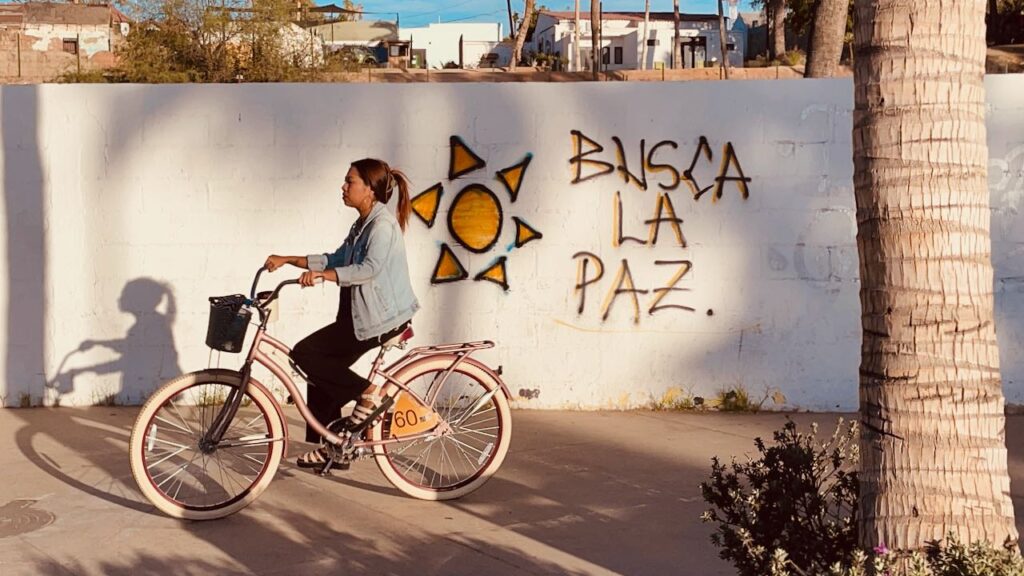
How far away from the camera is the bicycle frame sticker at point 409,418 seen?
6.07 meters

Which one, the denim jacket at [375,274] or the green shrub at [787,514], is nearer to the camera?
the green shrub at [787,514]

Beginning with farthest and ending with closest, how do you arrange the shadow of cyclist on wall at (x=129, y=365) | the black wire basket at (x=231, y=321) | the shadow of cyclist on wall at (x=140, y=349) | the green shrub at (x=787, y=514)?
the shadow of cyclist on wall at (x=140, y=349)
the shadow of cyclist on wall at (x=129, y=365)
the black wire basket at (x=231, y=321)
the green shrub at (x=787, y=514)

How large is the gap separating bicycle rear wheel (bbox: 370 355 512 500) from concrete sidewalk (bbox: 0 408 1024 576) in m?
0.11

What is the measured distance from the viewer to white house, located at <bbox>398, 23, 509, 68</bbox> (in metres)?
79.6

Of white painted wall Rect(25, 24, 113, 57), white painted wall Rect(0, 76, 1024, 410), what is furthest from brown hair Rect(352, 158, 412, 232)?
white painted wall Rect(25, 24, 113, 57)

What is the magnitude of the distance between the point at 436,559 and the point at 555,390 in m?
3.20

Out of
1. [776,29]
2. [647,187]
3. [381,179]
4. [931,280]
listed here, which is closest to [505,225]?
[647,187]

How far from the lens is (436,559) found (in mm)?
5258

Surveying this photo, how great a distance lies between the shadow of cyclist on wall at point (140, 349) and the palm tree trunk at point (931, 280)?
5822 millimetres

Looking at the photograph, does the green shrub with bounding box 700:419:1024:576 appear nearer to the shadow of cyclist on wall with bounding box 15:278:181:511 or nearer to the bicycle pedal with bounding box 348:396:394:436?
the bicycle pedal with bounding box 348:396:394:436

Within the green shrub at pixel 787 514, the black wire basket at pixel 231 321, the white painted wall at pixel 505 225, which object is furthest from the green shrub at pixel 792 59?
the green shrub at pixel 787 514

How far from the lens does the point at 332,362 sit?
19.6ft

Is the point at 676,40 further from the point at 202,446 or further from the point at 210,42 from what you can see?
the point at 202,446

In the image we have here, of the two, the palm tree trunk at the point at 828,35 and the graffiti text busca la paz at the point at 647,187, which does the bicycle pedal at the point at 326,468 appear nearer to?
the graffiti text busca la paz at the point at 647,187
